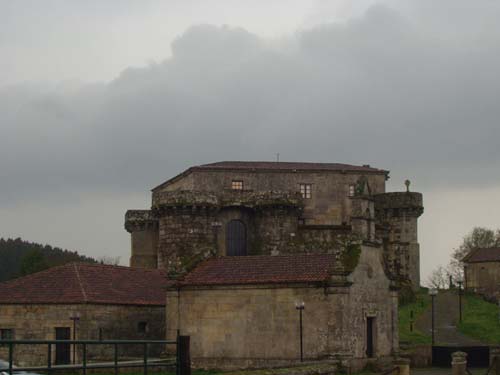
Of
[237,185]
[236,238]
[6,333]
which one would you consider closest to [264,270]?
[6,333]

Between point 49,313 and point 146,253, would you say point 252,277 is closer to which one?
point 49,313

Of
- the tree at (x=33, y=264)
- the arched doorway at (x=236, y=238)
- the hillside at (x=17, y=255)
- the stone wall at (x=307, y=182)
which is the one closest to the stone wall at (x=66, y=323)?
the arched doorway at (x=236, y=238)

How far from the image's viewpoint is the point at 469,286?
84250mm

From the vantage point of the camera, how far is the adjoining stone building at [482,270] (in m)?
82.3

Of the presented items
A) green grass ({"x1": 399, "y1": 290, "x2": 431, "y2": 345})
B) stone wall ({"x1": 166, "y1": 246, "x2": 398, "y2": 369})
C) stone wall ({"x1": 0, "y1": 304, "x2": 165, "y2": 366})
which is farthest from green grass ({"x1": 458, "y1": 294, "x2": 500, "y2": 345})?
stone wall ({"x1": 0, "y1": 304, "x2": 165, "y2": 366})

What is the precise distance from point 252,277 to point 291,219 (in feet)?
76.1

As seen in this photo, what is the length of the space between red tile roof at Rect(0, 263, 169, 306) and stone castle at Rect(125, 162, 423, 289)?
8.29m

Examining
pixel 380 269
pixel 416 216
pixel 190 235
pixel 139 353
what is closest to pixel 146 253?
pixel 190 235

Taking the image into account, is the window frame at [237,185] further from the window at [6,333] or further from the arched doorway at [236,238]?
the window at [6,333]

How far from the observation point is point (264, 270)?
4081cm

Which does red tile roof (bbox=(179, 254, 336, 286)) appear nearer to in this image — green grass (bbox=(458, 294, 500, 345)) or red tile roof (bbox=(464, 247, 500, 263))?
green grass (bbox=(458, 294, 500, 345))

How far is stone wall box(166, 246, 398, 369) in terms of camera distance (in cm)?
3838

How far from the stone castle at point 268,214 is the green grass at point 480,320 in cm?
512

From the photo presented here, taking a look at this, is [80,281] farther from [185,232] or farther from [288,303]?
[185,232]
